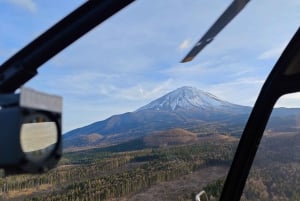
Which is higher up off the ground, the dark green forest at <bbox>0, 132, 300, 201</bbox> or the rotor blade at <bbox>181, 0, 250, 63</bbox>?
the rotor blade at <bbox>181, 0, 250, 63</bbox>

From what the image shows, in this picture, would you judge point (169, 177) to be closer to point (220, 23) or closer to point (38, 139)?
point (220, 23)

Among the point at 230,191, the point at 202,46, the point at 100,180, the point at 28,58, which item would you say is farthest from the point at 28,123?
the point at 100,180

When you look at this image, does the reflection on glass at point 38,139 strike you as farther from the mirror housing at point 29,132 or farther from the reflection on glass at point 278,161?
the reflection on glass at point 278,161

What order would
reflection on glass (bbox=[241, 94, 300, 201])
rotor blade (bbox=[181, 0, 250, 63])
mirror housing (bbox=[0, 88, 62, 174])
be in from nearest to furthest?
mirror housing (bbox=[0, 88, 62, 174]) → rotor blade (bbox=[181, 0, 250, 63]) → reflection on glass (bbox=[241, 94, 300, 201])

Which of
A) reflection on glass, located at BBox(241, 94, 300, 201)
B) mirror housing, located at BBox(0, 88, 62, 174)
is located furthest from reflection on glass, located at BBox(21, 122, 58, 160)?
reflection on glass, located at BBox(241, 94, 300, 201)

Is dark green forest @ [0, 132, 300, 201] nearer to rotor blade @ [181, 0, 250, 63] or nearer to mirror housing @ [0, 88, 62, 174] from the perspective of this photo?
mirror housing @ [0, 88, 62, 174]

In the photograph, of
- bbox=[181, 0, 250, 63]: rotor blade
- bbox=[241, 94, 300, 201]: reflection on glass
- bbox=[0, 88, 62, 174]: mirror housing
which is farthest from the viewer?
bbox=[241, 94, 300, 201]: reflection on glass

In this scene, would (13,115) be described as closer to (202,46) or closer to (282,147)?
(202,46)
